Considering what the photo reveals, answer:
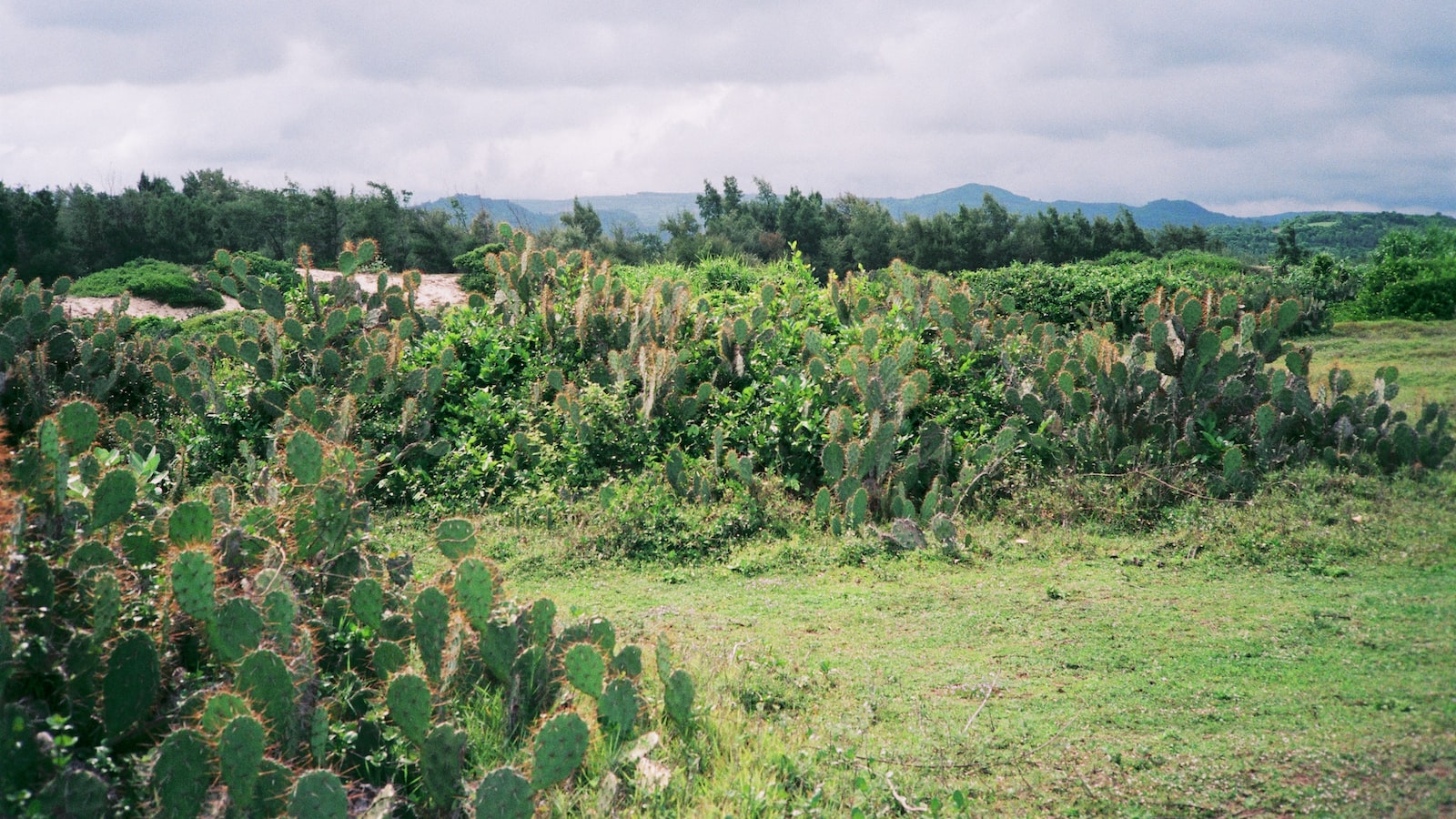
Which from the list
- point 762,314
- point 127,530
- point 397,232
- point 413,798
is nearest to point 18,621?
point 127,530

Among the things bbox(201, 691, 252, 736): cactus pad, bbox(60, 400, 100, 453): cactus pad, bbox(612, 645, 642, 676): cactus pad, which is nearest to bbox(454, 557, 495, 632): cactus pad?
bbox(612, 645, 642, 676): cactus pad

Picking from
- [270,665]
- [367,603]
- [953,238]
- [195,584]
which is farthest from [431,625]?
[953,238]

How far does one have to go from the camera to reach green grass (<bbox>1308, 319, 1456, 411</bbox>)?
3.06m

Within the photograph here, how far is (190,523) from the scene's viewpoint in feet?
9.87

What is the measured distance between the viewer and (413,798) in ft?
9.09

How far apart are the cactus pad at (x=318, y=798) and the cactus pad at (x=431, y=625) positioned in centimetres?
74

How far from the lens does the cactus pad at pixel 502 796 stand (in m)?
2.47

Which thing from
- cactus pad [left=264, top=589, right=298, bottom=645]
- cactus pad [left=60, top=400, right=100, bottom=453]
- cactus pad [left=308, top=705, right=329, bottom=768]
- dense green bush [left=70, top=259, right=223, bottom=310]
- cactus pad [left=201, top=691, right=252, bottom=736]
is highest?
dense green bush [left=70, top=259, right=223, bottom=310]

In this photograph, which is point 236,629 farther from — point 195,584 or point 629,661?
point 629,661

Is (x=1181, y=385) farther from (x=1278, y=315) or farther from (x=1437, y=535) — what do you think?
(x=1437, y=535)

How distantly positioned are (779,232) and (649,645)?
81.4 ft

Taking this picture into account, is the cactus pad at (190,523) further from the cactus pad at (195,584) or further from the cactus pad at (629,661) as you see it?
the cactus pad at (629,661)

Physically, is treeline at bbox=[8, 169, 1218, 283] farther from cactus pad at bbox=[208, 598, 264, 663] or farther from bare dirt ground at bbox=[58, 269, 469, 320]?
cactus pad at bbox=[208, 598, 264, 663]

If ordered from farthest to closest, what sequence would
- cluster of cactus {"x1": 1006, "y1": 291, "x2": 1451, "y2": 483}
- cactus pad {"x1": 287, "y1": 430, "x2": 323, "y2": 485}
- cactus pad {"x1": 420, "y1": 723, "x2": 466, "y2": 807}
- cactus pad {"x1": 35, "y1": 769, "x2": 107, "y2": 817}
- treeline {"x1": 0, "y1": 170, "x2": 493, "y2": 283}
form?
1. treeline {"x1": 0, "y1": 170, "x2": 493, "y2": 283}
2. cluster of cactus {"x1": 1006, "y1": 291, "x2": 1451, "y2": 483}
3. cactus pad {"x1": 287, "y1": 430, "x2": 323, "y2": 485}
4. cactus pad {"x1": 420, "y1": 723, "x2": 466, "y2": 807}
5. cactus pad {"x1": 35, "y1": 769, "x2": 107, "y2": 817}
